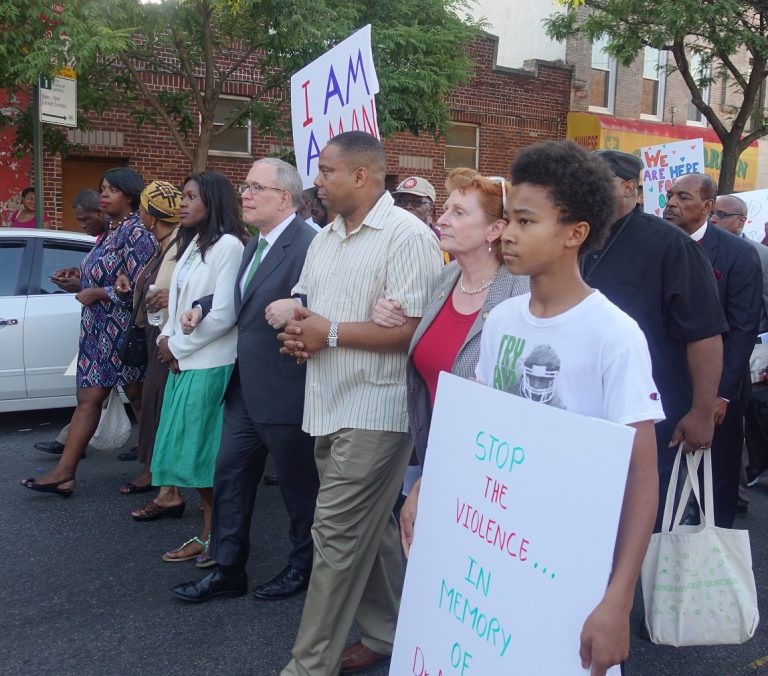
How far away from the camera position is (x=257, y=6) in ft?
33.1

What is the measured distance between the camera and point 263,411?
3.71 metres

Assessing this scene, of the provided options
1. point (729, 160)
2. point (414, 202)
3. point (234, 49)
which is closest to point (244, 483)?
point (414, 202)

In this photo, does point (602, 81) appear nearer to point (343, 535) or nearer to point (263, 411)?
point (263, 411)

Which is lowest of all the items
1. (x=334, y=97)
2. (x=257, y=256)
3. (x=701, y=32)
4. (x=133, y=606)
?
(x=133, y=606)

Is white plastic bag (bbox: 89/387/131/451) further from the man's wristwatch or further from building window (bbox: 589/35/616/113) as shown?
building window (bbox: 589/35/616/113)

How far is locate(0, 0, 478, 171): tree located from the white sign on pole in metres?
0.35

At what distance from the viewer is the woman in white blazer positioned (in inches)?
167

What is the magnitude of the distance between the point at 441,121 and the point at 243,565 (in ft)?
35.1

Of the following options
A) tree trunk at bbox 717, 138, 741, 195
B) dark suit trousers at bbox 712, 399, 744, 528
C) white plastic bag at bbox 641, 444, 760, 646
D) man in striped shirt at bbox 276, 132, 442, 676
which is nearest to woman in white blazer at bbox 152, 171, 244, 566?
man in striped shirt at bbox 276, 132, 442, 676

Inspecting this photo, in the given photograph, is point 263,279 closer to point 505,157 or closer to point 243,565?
point 243,565

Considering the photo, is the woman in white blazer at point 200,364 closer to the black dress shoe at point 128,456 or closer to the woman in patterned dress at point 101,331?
the woman in patterned dress at point 101,331

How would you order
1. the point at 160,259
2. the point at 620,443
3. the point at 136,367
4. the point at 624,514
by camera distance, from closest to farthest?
the point at 620,443
the point at 624,514
the point at 160,259
the point at 136,367

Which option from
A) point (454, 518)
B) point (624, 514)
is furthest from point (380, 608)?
point (624, 514)

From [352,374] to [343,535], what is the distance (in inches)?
22.8
